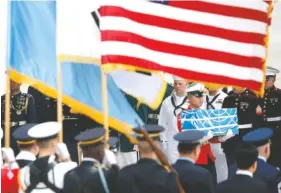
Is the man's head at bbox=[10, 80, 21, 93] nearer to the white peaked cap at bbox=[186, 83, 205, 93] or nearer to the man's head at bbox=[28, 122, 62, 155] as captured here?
the white peaked cap at bbox=[186, 83, 205, 93]

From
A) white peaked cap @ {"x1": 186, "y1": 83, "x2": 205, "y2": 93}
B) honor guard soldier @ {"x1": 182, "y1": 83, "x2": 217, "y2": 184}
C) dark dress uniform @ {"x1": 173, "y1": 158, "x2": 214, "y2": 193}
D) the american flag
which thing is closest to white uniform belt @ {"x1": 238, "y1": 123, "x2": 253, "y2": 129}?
honor guard soldier @ {"x1": 182, "y1": 83, "x2": 217, "y2": 184}

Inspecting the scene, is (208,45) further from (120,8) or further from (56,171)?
(56,171)

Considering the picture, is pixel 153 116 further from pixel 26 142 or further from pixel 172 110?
pixel 26 142

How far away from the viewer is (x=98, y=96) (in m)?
9.73

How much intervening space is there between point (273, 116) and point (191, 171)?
5.11 m

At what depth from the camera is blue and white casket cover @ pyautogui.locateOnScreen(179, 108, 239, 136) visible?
458 inches

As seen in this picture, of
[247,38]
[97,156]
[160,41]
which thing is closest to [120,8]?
[160,41]

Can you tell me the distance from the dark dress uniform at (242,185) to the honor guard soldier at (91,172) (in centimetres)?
93

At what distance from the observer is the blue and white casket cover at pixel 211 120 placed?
458 inches

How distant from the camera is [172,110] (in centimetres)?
1258

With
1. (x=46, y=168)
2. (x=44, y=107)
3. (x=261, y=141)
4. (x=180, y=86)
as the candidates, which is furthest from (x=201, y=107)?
(x=46, y=168)

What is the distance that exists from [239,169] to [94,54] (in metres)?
2.69

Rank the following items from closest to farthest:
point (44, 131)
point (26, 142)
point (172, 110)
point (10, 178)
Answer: point (44, 131) → point (10, 178) → point (26, 142) → point (172, 110)

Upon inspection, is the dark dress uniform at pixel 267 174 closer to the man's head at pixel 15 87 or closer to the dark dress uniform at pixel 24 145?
the dark dress uniform at pixel 24 145
